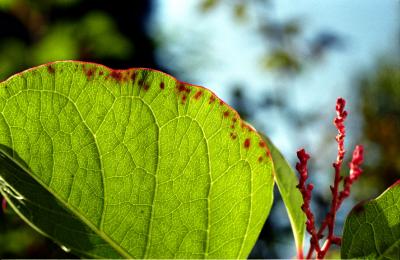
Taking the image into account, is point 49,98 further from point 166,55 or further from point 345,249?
point 166,55

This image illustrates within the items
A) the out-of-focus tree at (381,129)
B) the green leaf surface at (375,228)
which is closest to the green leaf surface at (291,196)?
the green leaf surface at (375,228)

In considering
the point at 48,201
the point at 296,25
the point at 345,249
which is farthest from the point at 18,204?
the point at 296,25

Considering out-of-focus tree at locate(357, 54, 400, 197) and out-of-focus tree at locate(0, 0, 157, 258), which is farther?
out-of-focus tree at locate(357, 54, 400, 197)

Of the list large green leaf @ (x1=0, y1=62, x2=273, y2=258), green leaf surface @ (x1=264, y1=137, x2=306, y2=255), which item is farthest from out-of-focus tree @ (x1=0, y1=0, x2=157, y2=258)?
large green leaf @ (x1=0, y1=62, x2=273, y2=258)

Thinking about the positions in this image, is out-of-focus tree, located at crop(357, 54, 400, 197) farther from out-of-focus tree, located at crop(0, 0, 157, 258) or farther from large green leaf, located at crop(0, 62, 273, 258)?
large green leaf, located at crop(0, 62, 273, 258)

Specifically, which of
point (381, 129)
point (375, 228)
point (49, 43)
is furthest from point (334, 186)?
point (381, 129)

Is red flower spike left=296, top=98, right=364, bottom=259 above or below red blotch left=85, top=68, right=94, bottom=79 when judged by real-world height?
below
